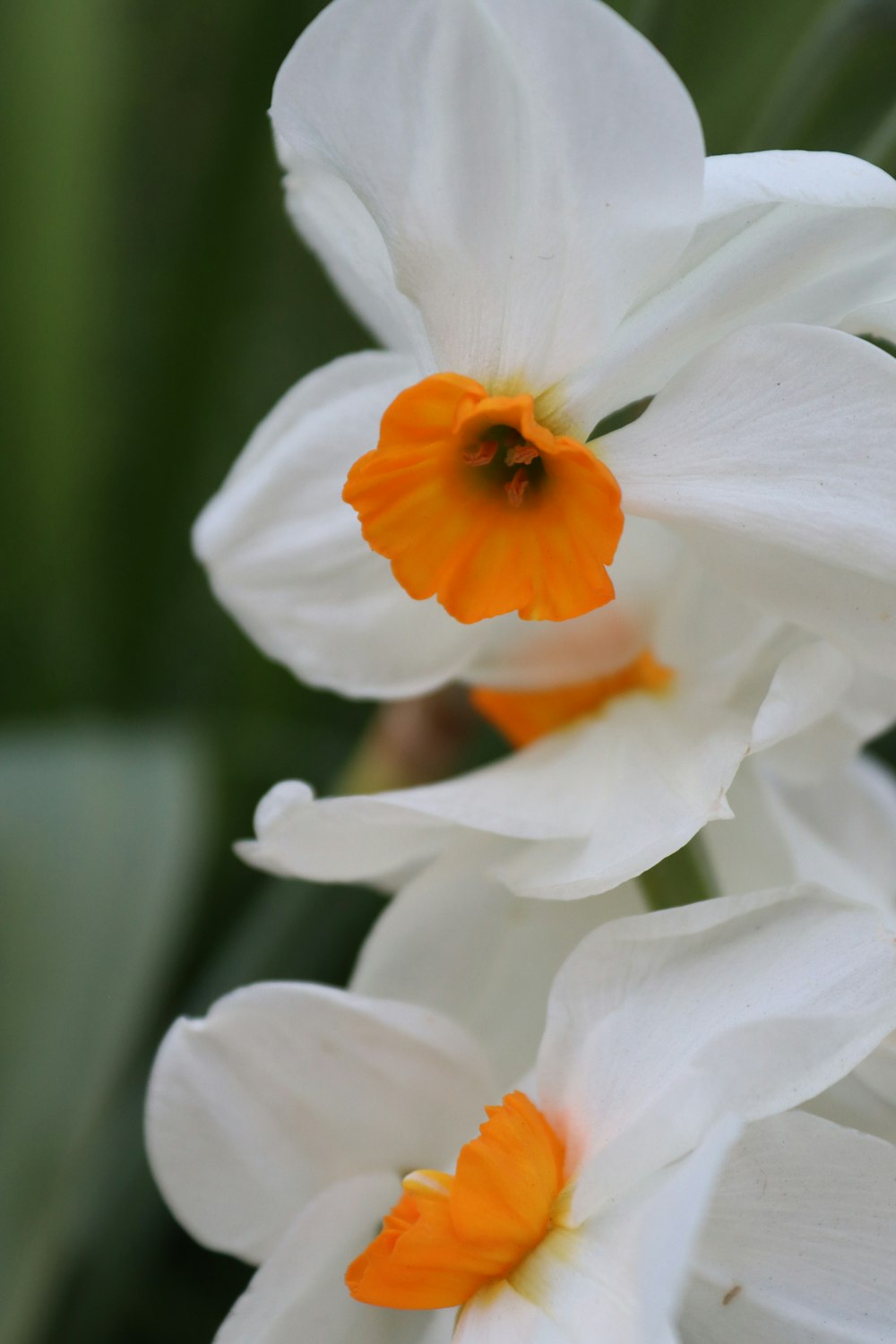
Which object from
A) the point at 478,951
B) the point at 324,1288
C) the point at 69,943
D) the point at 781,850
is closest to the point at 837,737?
the point at 781,850

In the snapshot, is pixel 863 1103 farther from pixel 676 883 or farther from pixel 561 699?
pixel 561 699

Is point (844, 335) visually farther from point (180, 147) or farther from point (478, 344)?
point (180, 147)

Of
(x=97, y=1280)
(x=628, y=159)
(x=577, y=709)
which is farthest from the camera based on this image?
(x=97, y=1280)

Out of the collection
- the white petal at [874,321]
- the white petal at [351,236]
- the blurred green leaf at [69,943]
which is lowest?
the blurred green leaf at [69,943]

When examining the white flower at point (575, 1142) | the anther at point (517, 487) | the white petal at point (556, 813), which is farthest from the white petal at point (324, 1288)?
the anther at point (517, 487)

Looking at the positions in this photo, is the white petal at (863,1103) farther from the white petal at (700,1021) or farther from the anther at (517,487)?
the anther at (517,487)

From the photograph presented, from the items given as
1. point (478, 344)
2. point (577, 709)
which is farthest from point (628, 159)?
point (577, 709)
